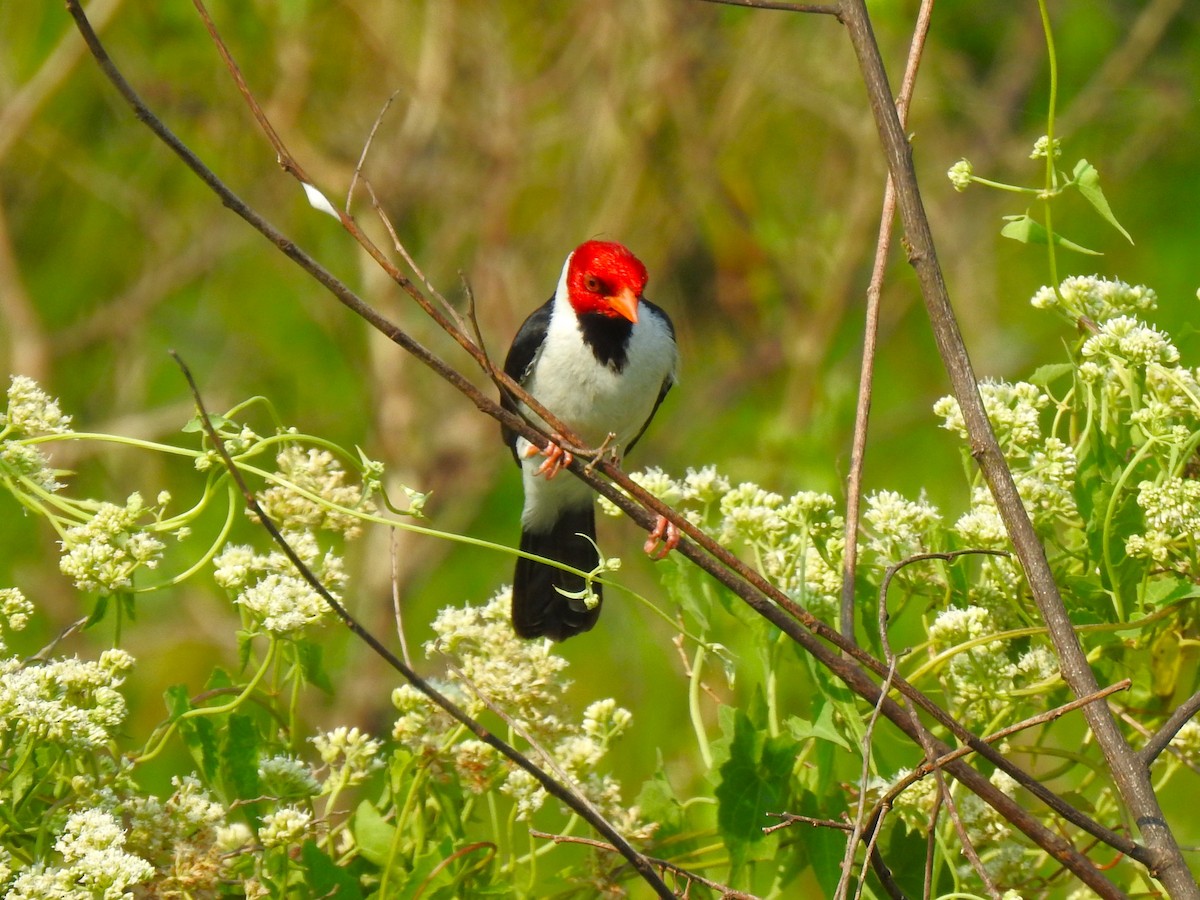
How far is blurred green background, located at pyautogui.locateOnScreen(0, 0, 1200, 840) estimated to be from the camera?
668cm

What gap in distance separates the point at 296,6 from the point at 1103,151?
4880 mm

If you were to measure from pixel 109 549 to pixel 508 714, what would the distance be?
585 millimetres

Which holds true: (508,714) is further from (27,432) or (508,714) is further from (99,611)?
(27,432)

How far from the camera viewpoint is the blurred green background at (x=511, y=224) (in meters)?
6.68

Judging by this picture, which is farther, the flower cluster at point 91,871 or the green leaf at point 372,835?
the green leaf at point 372,835


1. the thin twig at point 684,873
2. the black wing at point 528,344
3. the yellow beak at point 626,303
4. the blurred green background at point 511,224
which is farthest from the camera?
the blurred green background at point 511,224

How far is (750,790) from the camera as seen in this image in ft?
6.10

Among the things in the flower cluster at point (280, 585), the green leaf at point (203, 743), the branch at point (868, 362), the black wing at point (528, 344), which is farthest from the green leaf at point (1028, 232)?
the black wing at point (528, 344)

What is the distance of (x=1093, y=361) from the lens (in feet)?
6.44

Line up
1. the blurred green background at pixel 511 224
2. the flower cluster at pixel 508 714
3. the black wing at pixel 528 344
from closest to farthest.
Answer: the flower cluster at pixel 508 714
the black wing at pixel 528 344
the blurred green background at pixel 511 224

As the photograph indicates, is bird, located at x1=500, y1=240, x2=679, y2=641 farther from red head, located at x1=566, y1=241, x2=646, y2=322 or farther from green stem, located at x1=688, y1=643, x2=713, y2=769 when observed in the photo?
green stem, located at x1=688, y1=643, x2=713, y2=769

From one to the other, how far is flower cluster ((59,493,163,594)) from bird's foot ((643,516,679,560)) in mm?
681

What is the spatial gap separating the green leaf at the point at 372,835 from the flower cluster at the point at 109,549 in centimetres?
45

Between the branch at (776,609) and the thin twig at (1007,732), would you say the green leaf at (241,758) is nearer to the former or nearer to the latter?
the branch at (776,609)
